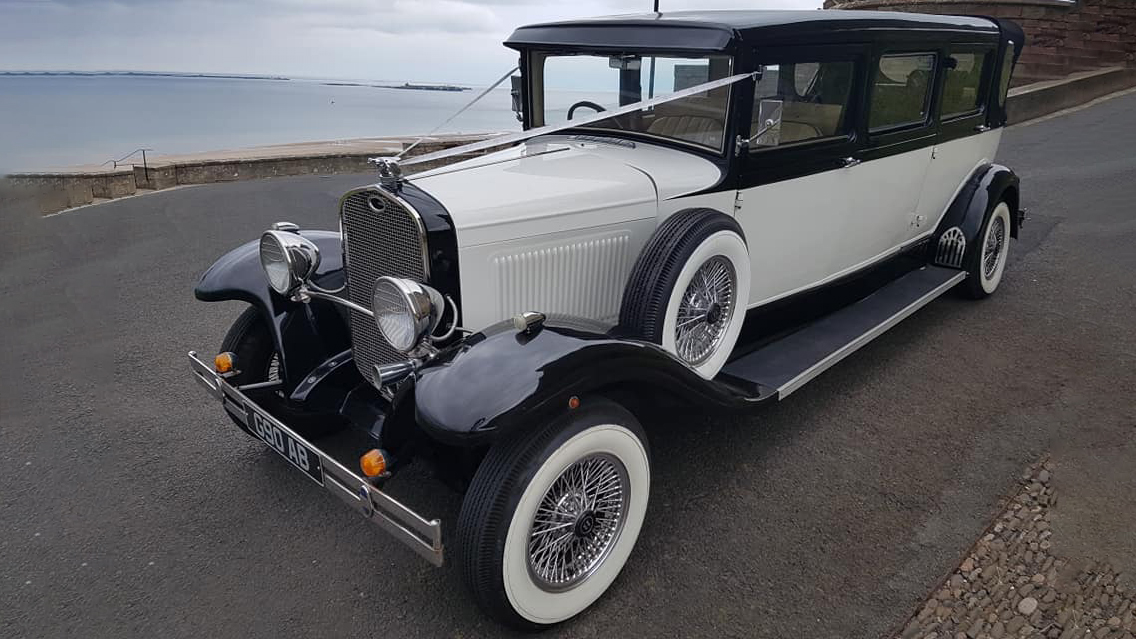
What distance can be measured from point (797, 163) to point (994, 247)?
2.91 meters

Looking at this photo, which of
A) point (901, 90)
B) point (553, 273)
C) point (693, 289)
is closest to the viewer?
point (553, 273)

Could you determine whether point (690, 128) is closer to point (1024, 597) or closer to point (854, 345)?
point (854, 345)

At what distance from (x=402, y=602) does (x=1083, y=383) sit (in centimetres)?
406

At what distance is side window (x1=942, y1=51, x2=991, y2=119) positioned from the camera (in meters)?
4.69

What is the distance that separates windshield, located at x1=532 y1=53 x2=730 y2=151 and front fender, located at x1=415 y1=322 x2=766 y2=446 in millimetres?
1373

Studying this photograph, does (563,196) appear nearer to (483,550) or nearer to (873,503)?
(483,550)

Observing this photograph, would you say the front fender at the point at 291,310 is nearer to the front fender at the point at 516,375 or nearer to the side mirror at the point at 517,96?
the front fender at the point at 516,375

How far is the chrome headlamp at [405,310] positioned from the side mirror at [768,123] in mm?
1674

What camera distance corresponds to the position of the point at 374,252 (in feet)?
9.34

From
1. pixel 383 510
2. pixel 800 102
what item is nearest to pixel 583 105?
pixel 800 102

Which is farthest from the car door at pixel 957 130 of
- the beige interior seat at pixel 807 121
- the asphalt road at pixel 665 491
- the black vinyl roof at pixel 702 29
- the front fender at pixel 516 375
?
the front fender at pixel 516 375

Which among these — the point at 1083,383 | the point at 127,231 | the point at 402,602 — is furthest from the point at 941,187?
the point at 127,231

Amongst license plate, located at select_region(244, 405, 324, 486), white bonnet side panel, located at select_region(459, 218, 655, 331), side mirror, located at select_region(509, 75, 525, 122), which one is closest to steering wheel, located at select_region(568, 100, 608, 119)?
side mirror, located at select_region(509, 75, 525, 122)

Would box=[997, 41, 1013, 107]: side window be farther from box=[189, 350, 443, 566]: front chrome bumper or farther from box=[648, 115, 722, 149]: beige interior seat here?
box=[189, 350, 443, 566]: front chrome bumper
